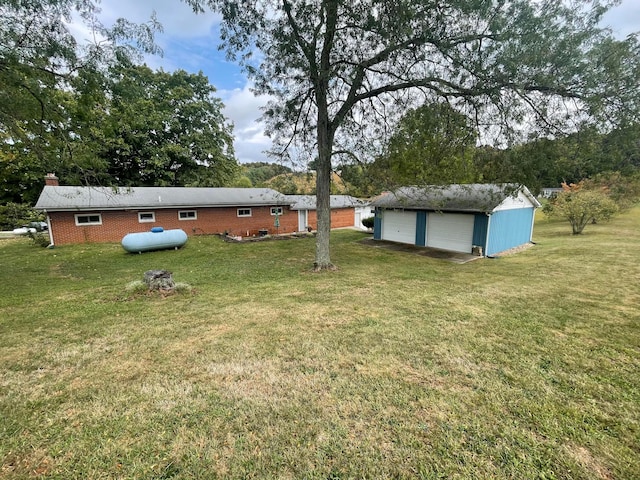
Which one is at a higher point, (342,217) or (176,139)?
(176,139)

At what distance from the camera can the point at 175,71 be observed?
23094 mm

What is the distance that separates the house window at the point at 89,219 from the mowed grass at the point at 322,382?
7.50 metres

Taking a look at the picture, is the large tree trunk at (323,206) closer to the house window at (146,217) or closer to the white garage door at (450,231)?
the white garage door at (450,231)

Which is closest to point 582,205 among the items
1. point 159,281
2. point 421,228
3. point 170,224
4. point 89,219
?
point 421,228

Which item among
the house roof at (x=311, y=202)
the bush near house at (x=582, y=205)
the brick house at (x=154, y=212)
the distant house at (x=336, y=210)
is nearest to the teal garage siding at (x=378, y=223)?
the house roof at (x=311, y=202)

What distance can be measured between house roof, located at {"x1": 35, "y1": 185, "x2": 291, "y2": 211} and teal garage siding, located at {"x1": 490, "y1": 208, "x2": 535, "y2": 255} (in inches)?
362

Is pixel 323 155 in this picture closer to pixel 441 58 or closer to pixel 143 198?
pixel 441 58

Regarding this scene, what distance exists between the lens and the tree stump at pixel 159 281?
6.54 meters

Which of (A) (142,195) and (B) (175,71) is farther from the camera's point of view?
(B) (175,71)

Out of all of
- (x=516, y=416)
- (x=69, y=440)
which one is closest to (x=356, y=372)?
(x=516, y=416)

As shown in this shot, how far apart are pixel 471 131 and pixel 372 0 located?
4029 mm

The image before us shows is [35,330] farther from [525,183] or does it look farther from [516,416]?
[525,183]

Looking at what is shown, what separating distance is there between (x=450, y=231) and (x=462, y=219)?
0.79 m

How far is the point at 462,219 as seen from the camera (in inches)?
484
